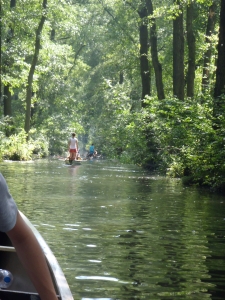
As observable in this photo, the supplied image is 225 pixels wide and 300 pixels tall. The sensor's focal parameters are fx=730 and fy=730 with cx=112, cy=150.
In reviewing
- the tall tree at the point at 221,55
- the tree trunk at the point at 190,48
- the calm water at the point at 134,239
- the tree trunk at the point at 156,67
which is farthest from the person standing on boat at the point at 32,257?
the tree trunk at the point at 156,67

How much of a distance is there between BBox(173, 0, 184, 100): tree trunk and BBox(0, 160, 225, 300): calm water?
11.6 m

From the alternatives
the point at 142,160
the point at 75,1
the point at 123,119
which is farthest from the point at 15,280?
the point at 75,1

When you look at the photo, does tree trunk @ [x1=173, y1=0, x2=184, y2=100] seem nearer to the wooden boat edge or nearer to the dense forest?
the dense forest

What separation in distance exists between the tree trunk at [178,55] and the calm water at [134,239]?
38.1 ft

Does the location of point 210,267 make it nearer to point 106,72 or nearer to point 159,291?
point 159,291

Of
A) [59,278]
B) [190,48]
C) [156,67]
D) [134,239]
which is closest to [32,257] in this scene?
[59,278]

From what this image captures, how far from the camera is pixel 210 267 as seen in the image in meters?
7.87

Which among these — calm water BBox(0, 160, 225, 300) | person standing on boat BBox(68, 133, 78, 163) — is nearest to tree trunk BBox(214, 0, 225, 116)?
calm water BBox(0, 160, 225, 300)

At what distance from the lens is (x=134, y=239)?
32.0 ft

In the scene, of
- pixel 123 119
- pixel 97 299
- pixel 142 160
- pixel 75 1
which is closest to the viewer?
pixel 97 299

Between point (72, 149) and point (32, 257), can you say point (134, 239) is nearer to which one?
point (32, 257)

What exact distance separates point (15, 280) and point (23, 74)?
128ft

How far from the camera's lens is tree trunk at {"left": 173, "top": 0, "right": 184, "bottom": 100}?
93.8ft

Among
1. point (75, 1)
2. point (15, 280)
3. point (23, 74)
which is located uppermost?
point (75, 1)
